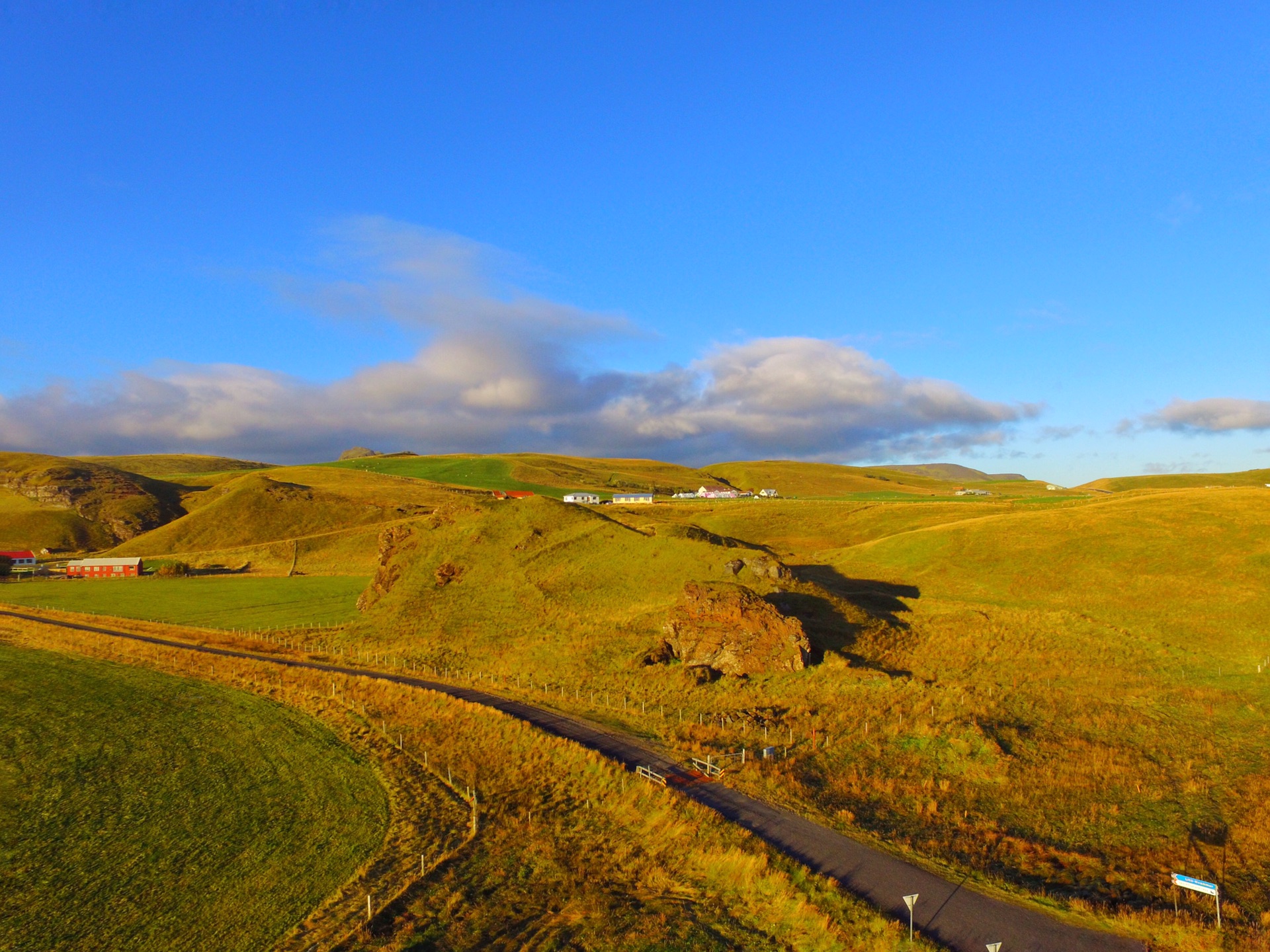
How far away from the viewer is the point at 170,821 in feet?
82.0

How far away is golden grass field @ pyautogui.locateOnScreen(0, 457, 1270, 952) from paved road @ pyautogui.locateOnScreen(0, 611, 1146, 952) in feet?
2.74

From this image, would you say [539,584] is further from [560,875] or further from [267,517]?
[267,517]

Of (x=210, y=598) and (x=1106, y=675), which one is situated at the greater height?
(x=1106, y=675)

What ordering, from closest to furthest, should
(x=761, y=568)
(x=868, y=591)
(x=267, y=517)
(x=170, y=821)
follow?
(x=170, y=821) → (x=761, y=568) → (x=868, y=591) → (x=267, y=517)

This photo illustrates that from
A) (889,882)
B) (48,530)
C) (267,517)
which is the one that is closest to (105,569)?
(267,517)

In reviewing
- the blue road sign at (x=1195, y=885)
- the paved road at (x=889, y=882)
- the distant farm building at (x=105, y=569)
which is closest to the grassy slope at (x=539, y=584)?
the paved road at (x=889, y=882)

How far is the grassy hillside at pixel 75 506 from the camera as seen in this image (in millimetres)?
156625

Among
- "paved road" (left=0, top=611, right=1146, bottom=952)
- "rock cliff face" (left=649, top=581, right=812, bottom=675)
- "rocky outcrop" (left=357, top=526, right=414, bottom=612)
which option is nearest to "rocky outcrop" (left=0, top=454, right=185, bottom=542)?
"rocky outcrop" (left=357, top=526, right=414, bottom=612)

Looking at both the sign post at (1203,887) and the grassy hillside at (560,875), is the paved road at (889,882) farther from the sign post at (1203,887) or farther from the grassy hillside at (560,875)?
the sign post at (1203,887)

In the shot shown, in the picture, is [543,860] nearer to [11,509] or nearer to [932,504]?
[932,504]

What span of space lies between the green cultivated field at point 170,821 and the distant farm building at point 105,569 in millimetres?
84741

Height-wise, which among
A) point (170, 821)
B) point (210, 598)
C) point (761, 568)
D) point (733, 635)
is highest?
point (761, 568)

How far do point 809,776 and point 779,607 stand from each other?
1978cm

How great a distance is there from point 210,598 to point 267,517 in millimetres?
65845
